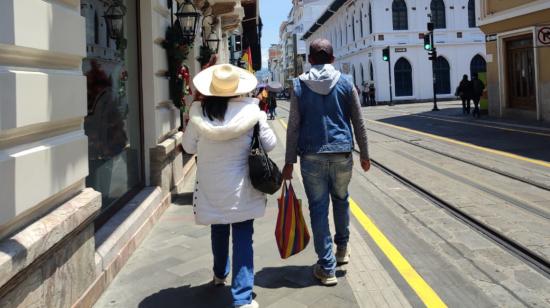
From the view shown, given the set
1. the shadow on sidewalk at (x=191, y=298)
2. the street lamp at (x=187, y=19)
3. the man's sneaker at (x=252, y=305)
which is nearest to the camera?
the man's sneaker at (x=252, y=305)

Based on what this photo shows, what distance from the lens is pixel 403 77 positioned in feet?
133

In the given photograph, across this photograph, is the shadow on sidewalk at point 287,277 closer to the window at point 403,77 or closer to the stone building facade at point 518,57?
the stone building facade at point 518,57

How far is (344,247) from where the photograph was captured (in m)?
4.66

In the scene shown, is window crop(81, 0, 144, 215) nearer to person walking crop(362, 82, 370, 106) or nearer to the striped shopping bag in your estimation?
the striped shopping bag

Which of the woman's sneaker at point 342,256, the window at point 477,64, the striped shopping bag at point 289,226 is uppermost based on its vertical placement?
the window at point 477,64

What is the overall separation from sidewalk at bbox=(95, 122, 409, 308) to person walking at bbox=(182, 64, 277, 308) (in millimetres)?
472

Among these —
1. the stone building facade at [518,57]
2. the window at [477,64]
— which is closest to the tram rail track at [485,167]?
the stone building facade at [518,57]

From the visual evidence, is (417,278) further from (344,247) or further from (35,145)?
(35,145)

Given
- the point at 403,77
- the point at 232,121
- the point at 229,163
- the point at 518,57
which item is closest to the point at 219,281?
the point at 229,163

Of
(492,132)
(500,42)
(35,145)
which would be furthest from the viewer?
(500,42)

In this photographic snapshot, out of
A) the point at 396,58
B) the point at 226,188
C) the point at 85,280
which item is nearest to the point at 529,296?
the point at 226,188

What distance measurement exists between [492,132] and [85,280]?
13.8m

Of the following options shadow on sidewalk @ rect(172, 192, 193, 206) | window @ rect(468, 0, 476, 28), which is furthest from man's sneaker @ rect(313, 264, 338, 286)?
window @ rect(468, 0, 476, 28)

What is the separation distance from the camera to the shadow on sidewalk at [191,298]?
390 centimetres
